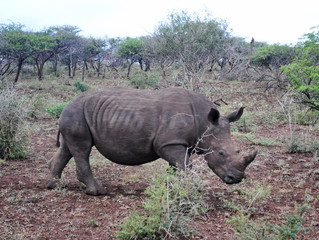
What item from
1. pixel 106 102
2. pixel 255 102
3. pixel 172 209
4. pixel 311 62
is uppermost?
pixel 311 62

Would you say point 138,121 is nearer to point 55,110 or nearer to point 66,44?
point 55,110

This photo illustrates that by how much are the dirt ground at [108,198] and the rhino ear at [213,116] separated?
1.03 m

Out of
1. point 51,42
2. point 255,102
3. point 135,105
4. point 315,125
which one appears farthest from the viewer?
point 51,42

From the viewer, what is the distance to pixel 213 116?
4906 mm

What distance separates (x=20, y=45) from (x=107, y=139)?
68.6 ft

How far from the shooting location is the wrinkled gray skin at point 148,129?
482 cm

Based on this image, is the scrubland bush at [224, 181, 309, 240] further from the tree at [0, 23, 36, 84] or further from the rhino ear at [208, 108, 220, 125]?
the tree at [0, 23, 36, 84]

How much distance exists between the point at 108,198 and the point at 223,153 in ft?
5.93

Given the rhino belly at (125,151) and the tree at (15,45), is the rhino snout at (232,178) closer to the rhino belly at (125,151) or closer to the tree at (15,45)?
the rhino belly at (125,151)

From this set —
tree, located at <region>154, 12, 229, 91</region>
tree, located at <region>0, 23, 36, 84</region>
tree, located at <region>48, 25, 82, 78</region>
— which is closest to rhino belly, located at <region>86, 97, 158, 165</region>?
tree, located at <region>154, 12, 229, 91</region>

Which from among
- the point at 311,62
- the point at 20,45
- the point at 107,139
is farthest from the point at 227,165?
the point at 20,45

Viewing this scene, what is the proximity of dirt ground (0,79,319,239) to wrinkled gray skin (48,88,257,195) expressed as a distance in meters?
0.47

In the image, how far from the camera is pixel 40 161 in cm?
743

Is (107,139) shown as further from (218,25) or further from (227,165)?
(218,25)
